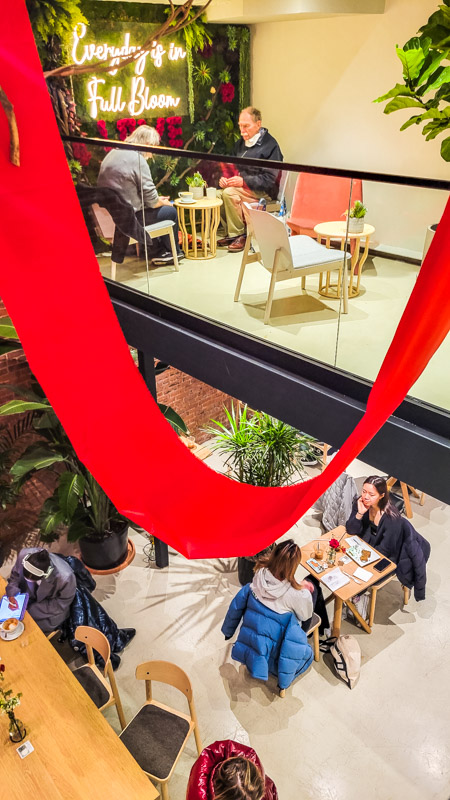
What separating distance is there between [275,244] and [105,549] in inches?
127

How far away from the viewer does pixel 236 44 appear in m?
7.57

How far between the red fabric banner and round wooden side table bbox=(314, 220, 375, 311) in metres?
1.33

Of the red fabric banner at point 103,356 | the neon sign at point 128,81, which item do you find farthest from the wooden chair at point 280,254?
the neon sign at point 128,81

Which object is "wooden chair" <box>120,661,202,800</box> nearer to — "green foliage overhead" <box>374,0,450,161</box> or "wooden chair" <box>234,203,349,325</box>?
"wooden chair" <box>234,203,349,325</box>

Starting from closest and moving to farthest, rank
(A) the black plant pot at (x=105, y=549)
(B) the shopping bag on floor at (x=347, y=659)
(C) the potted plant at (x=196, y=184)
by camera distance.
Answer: (C) the potted plant at (x=196, y=184)
(B) the shopping bag on floor at (x=347, y=659)
(A) the black plant pot at (x=105, y=549)

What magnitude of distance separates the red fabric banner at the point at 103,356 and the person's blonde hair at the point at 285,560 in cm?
141

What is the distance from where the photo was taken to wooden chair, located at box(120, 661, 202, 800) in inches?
146

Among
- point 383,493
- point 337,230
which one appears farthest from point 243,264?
point 383,493

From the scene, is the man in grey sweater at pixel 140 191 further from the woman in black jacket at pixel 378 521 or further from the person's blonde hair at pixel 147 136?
the woman in black jacket at pixel 378 521

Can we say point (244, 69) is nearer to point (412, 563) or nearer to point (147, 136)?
point (147, 136)

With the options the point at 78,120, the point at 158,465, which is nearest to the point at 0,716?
the point at 158,465

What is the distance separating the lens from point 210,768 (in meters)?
3.03

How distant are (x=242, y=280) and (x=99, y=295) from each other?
1871 mm

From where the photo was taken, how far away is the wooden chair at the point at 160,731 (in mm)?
3704
